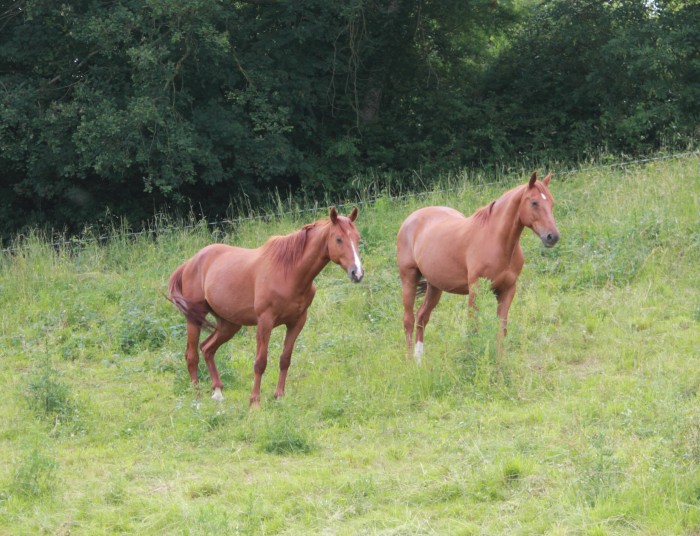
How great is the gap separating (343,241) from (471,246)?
163 centimetres

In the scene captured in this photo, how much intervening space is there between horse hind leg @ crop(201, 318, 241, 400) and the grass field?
274 millimetres

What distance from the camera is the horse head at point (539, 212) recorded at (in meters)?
9.13

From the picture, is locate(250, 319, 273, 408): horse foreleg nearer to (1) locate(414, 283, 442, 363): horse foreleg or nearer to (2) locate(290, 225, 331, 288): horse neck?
(2) locate(290, 225, 331, 288): horse neck

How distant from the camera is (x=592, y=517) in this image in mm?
5730

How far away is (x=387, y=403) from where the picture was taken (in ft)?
28.9

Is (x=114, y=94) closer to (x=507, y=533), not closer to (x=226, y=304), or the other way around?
(x=226, y=304)

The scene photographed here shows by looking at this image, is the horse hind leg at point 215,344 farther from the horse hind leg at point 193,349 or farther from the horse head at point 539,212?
the horse head at point 539,212

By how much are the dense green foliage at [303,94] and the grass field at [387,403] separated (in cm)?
473

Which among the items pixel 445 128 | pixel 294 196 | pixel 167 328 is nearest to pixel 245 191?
pixel 294 196

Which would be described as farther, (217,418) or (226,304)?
(226,304)

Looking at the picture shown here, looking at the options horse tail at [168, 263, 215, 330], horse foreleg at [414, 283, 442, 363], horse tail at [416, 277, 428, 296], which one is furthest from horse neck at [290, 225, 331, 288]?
horse tail at [416, 277, 428, 296]

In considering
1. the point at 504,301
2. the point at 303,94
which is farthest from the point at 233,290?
the point at 303,94

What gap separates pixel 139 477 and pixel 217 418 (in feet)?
4.39

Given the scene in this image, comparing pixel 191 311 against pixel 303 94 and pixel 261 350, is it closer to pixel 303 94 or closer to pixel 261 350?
pixel 261 350
